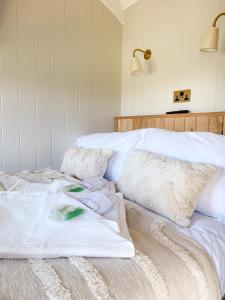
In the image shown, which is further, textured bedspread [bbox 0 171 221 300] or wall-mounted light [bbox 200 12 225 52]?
wall-mounted light [bbox 200 12 225 52]

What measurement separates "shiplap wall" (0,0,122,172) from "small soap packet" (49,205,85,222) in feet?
5.00

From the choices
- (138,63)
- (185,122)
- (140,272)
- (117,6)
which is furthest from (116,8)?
(140,272)

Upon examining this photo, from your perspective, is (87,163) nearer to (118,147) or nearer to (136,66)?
(118,147)

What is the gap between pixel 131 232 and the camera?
941 millimetres

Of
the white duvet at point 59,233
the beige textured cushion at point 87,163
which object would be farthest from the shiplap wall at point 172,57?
the white duvet at point 59,233

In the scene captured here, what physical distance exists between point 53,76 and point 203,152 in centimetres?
168

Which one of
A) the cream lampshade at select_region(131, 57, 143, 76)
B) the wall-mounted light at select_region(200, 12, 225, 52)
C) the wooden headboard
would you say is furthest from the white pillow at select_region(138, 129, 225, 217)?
the cream lampshade at select_region(131, 57, 143, 76)

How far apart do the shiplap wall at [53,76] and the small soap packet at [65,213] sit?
1.52 metres

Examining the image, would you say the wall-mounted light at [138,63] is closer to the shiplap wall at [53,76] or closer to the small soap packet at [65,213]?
the shiplap wall at [53,76]

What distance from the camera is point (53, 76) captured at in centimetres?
243

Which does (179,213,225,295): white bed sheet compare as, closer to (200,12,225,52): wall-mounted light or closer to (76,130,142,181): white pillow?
(76,130,142,181): white pillow

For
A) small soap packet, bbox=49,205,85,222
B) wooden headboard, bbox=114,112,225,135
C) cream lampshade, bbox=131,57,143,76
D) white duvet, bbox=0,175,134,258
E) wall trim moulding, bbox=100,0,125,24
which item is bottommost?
white duvet, bbox=0,175,134,258

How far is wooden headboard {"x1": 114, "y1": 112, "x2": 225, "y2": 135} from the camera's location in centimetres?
166

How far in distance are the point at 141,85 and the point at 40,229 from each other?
75.2 inches
